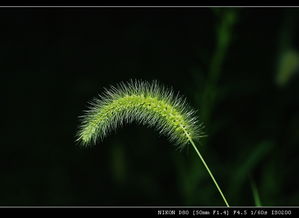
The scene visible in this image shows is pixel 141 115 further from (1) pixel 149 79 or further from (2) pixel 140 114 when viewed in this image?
(1) pixel 149 79

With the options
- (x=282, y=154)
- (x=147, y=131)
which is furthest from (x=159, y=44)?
(x=282, y=154)

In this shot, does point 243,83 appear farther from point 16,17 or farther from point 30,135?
point 16,17

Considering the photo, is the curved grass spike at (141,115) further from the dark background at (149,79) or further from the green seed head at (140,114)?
the dark background at (149,79)

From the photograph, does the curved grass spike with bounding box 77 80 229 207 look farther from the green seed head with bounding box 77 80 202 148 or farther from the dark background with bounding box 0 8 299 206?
the dark background with bounding box 0 8 299 206

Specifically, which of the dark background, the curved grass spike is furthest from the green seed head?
the dark background

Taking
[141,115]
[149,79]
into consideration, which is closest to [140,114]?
[141,115]

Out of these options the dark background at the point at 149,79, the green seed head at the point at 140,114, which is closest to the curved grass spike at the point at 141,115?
the green seed head at the point at 140,114
